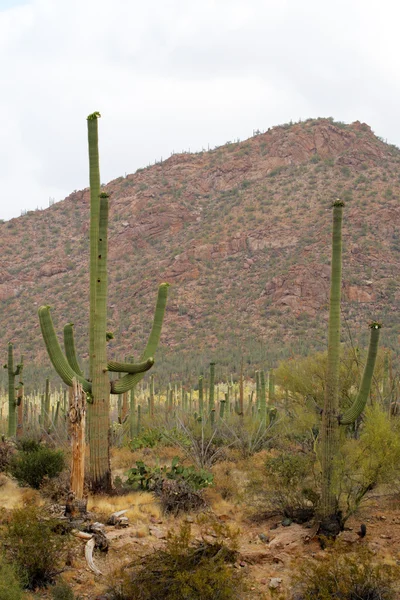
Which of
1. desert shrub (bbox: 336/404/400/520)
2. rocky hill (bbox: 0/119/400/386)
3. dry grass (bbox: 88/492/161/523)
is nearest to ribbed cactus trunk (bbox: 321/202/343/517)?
desert shrub (bbox: 336/404/400/520)

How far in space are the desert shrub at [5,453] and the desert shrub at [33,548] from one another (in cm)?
560

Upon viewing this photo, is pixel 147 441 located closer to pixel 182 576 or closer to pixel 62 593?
pixel 62 593

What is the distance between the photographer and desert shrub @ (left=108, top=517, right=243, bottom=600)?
572cm

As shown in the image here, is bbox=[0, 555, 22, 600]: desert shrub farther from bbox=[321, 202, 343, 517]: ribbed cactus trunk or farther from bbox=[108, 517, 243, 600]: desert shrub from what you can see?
bbox=[321, 202, 343, 517]: ribbed cactus trunk

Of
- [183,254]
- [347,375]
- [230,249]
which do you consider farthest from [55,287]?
[347,375]

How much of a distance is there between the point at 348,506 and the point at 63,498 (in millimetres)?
4060

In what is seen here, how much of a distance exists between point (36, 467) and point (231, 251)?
40.2 m

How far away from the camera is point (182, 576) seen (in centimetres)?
573

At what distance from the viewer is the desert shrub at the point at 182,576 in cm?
572

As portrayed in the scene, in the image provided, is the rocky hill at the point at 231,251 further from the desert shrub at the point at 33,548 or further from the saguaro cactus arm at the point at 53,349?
the desert shrub at the point at 33,548

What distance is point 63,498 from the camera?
934 centimetres

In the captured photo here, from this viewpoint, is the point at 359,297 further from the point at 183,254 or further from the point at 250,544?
the point at 250,544

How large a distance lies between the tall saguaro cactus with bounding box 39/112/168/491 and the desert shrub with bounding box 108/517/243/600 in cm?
360

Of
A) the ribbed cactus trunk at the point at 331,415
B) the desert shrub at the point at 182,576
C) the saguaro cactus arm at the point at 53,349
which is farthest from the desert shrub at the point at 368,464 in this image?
the saguaro cactus arm at the point at 53,349
